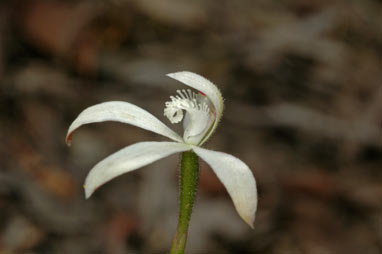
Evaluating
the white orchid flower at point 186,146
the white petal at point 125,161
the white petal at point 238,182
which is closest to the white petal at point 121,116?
the white orchid flower at point 186,146

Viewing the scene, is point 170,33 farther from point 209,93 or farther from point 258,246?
point 209,93

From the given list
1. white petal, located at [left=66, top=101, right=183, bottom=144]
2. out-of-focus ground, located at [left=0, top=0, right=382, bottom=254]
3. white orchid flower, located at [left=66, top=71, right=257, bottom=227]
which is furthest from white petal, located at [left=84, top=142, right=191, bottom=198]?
out-of-focus ground, located at [left=0, top=0, right=382, bottom=254]

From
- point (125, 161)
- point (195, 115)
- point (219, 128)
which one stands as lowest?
point (125, 161)

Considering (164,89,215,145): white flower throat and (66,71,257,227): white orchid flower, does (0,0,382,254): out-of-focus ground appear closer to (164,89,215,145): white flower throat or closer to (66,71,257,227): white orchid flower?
(164,89,215,145): white flower throat

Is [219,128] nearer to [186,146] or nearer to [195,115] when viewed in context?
[195,115]

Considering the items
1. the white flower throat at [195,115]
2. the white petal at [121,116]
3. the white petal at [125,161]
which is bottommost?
the white petal at [125,161]

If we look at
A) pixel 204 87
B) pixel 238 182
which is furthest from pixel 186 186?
pixel 204 87


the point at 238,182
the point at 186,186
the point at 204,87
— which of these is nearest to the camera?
the point at 238,182

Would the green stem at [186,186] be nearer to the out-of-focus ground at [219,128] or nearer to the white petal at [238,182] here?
the white petal at [238,182]
